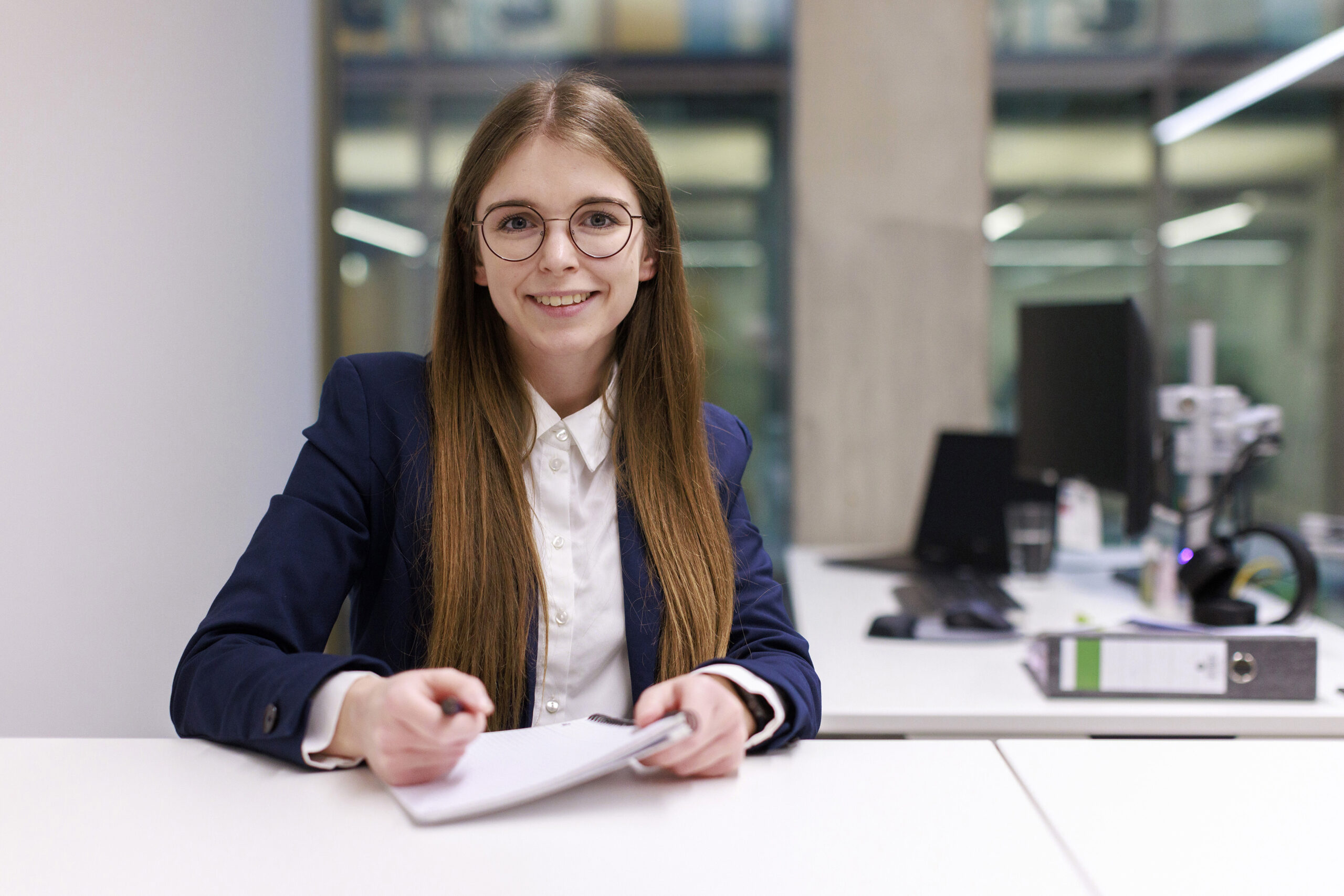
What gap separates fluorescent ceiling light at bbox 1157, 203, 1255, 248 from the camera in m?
3.39

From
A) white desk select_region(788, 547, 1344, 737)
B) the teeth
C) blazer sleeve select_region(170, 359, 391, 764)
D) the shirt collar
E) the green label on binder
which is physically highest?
the teeth

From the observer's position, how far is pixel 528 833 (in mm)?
756

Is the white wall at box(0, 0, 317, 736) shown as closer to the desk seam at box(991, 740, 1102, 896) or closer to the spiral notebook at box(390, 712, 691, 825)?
the spiral notebook at box(390, 712, 691, 825)

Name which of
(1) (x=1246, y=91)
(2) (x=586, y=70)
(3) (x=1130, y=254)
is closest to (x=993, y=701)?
(3) (x=1130, y=254)

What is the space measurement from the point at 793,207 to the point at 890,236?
0.32 m

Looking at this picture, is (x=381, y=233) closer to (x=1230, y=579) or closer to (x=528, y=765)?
(x=1230, y=579)

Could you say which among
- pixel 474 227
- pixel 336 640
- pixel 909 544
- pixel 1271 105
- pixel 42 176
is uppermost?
pixel 1271 105

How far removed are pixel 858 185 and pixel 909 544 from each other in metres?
1.15

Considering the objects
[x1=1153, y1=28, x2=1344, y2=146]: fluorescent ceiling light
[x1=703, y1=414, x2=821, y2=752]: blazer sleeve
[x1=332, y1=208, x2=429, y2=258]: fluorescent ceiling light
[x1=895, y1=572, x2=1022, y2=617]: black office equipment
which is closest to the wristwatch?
[x1=703, y1=414, x2=821, y2=752]: blazer sleeve

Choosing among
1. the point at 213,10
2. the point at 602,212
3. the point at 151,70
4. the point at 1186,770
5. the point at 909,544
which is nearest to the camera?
the point at 1186,770

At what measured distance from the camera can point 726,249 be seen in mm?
3521

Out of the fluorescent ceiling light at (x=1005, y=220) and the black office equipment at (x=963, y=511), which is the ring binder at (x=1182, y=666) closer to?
the black office equipment at (x=963, y=511)

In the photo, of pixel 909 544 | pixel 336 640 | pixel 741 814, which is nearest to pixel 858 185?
pixel 909 544

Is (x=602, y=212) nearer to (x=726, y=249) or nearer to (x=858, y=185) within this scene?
(x=858, y=185)
